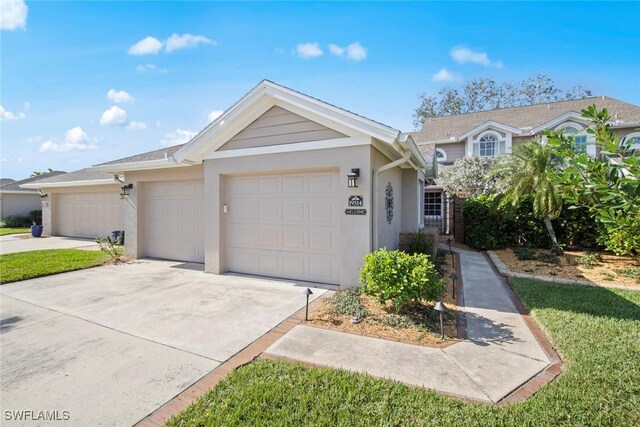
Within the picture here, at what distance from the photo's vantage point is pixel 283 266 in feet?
25.2

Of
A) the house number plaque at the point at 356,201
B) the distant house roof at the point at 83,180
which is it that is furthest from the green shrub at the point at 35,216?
the house number plaque at the point at 356,201

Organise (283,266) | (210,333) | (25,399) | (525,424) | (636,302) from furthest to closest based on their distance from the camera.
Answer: (283,266) → (636,302) → (210,333) → (25,399) → (525,424)

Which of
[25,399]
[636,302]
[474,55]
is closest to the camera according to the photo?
[25,399]

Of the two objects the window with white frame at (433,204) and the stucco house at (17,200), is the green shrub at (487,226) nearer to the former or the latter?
the window with white frame at (433,204)

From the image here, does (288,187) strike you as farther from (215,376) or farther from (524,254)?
(524,254)

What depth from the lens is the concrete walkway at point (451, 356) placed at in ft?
10.9

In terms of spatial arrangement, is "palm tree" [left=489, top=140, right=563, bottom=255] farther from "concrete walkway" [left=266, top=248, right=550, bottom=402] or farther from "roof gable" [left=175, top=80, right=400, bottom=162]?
"roof gable" [left=175, top=80, right=400, bottom=162]

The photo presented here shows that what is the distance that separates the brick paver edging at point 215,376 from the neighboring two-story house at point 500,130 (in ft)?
44.3

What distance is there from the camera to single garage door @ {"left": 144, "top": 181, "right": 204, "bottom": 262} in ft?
31.7

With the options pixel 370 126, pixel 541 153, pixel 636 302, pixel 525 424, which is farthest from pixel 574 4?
pixel 525 424

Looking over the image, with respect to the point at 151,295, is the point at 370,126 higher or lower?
higher

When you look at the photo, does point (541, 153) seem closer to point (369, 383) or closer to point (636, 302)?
point (636, 302)

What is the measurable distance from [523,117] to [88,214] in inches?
1126

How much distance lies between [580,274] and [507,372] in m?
6.86
